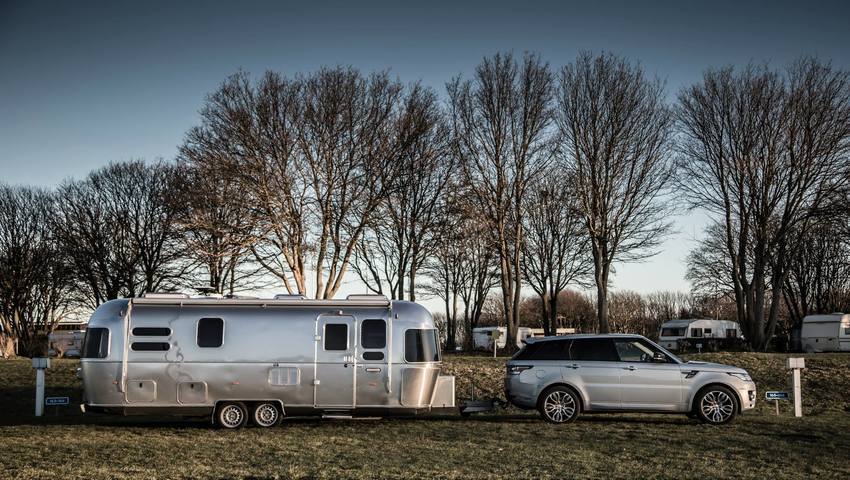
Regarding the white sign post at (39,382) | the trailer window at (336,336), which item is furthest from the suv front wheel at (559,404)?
the white sign post at (39,382)

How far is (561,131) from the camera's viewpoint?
116 feet

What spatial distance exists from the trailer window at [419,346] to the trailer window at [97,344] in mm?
5954

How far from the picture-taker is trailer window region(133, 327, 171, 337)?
16.0 m

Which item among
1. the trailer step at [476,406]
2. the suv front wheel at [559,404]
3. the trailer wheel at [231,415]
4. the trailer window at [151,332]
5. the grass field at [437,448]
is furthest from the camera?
the trailer step at [476,406]

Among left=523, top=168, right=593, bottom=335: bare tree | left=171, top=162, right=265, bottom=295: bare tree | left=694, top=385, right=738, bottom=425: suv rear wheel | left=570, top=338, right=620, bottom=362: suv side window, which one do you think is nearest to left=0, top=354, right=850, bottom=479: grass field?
left=694, top=385, right=738, bottom=425: suv rear wheel

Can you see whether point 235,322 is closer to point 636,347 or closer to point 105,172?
point 636,347

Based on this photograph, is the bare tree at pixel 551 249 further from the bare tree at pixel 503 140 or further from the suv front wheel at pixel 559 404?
the suv front wheel at pixel 559 404

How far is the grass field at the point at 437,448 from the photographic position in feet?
35.1

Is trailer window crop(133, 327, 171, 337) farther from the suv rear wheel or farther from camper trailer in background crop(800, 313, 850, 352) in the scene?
camper trailer in background crop(800, 313, 850, 352)

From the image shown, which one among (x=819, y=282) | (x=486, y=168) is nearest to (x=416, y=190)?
(x=486, y=168)

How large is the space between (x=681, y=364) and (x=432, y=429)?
17.4ft

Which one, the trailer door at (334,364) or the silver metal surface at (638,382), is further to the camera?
the silver metal surface at (638,382)

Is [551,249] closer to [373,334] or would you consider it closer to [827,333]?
[827,333]

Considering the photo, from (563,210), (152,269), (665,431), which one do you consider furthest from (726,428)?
(152,269)
